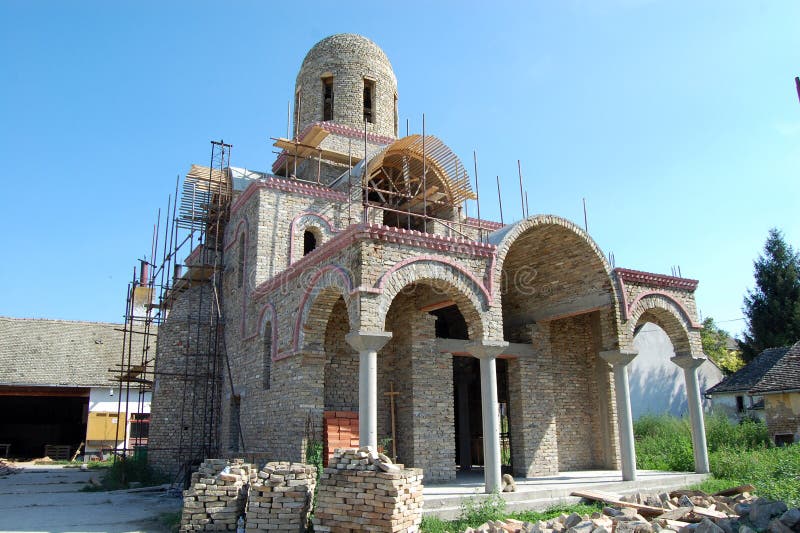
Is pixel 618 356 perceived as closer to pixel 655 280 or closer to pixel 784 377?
pixel 655 280

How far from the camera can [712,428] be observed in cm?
1853

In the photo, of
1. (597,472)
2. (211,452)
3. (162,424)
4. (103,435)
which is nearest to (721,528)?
(597,472)

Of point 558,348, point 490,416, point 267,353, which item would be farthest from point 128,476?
point 558,348

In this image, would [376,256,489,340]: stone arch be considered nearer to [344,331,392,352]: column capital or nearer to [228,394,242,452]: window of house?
[344,331,392,352]: column capital

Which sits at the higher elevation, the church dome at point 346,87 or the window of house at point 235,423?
the church dome at point 346,87

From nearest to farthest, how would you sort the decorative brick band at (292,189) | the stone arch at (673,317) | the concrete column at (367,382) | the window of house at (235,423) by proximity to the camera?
the concrete column at (367,382) < the stone arch at (673,317) < the window of house at (235,423) < the decorative brick band at (292,189)

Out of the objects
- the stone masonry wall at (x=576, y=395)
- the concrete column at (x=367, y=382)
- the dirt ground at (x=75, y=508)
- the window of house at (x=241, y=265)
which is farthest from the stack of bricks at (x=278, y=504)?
the window of house at (x=241, y=265)

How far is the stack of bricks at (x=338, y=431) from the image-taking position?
11.8m

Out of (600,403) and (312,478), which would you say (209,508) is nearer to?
(312,478)

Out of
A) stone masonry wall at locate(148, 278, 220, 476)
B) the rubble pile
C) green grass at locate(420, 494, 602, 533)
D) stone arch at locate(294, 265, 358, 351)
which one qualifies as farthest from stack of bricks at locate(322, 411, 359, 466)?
the rubble pile

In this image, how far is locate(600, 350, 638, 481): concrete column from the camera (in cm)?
1259

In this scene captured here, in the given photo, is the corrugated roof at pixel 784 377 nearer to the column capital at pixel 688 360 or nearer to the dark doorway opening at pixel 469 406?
the column capital at pixel 688 360

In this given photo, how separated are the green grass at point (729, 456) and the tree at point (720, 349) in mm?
11086

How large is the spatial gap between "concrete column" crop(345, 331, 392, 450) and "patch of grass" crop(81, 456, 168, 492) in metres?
9.57
